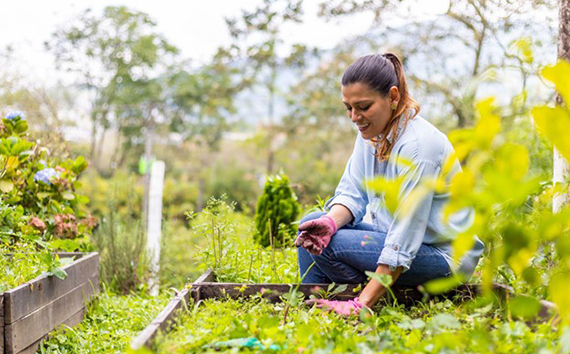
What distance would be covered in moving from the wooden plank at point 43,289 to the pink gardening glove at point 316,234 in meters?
1.12

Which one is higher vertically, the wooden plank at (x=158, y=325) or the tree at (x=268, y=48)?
the tree at (x=268, y=48)

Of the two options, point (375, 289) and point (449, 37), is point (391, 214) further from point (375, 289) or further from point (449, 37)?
point (449, 37)

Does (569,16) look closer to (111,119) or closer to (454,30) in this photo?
(454,30)

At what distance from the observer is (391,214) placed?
7.50 feet

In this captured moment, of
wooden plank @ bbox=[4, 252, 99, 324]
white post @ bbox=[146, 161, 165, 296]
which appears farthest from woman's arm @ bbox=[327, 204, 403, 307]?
white post @ bbox=[146, 161, 165, 296]

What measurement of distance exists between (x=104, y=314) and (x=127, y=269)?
959 millimetres

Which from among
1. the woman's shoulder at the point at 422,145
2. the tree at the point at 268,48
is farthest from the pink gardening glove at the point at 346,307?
the tree at the point at 268,48

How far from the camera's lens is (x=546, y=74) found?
36.0 inches

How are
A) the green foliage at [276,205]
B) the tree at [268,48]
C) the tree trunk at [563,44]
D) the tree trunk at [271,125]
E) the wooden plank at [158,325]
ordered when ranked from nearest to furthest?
the wooden plank at [158,325] → the tree trunk at [563,44] → the green foliage at [276,205] → the tree at [268,48] → the tree trunk at [271,125]

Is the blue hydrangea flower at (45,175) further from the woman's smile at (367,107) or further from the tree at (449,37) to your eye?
the tree at (449,37)

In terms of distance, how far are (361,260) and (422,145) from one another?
0.49 meters

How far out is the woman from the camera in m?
2.08

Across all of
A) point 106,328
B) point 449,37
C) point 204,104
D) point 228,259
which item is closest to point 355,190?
point 228,259

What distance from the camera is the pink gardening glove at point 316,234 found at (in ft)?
7.52
